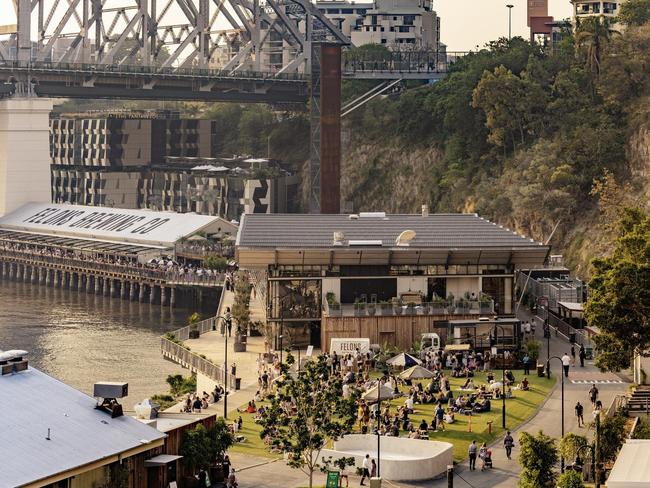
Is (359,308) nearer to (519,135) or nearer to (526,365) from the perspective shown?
(526,365)

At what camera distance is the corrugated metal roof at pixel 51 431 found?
5741 cm

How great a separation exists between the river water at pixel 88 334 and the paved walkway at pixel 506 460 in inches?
896

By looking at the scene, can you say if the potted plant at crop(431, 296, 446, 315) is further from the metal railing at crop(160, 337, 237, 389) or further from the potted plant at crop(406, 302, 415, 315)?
the metal railing at crop(160, 337, 237, 389)

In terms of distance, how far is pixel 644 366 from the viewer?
8469 cm

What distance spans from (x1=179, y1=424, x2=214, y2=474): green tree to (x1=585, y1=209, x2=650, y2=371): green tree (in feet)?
64.1

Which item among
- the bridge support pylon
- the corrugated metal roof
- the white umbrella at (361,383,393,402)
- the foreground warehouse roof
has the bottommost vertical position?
the white umbrella at (361,383,393,402)

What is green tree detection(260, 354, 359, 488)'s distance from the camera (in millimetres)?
66062

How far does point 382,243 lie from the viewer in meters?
102

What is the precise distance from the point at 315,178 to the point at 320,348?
8328 cm

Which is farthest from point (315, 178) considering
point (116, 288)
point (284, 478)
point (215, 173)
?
point (284, 478)

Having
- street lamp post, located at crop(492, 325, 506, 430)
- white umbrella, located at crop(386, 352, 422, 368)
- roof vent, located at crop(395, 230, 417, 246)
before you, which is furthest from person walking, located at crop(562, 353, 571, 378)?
roof vent, located at crop(395, 230, 417, 246)

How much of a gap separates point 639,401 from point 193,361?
29803 mm

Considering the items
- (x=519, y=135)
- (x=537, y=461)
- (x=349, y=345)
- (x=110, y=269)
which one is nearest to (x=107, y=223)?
(x=110, y=269)

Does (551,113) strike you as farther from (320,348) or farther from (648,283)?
(648,283)
